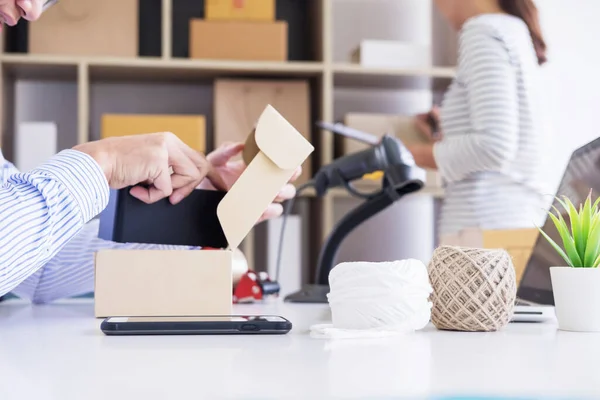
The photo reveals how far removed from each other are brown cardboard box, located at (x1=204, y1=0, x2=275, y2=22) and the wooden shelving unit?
147 millimetres

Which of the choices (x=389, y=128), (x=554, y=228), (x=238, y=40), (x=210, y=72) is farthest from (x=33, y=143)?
(x=554, y=228)

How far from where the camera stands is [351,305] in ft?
2.27

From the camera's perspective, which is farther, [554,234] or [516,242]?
[516,242]

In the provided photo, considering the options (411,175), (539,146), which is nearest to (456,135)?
(539,146)

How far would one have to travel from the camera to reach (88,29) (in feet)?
8.34

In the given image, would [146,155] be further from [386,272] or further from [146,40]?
[146,40]

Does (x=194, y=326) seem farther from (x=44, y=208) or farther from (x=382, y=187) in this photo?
(x=382, y=187)

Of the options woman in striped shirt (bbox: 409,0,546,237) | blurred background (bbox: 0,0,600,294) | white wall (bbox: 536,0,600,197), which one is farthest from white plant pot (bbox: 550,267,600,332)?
white wall (bbox: 536,0,600,197)

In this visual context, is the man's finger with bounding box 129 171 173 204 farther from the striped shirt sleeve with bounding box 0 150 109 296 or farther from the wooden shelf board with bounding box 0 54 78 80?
the wooden shelf board with bounding box 0 54 78 80

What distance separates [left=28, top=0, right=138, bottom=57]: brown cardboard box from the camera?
2514 millimetres

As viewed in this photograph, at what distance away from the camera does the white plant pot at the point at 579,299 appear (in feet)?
2.49

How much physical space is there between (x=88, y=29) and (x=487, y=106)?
1.42 m

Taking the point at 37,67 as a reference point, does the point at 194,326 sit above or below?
below

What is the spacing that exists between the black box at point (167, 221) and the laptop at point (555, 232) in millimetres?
451
